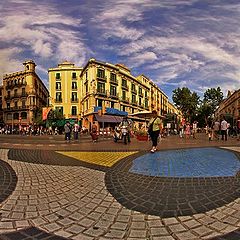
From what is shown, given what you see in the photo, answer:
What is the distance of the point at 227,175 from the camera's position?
486 cm

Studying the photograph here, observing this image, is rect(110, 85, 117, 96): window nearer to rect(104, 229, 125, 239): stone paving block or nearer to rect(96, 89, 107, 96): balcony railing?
rect(96, 89, 107, 96): balcony railing

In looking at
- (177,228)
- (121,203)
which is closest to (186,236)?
(177,228)

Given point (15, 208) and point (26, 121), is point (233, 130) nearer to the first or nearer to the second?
point (15, 208)

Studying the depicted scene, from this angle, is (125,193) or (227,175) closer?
(125,193)

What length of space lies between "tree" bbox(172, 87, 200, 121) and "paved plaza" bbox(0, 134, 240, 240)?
56.1m

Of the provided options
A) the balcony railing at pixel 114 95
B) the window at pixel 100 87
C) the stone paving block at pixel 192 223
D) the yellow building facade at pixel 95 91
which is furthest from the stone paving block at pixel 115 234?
the balcony railing at pixel 114 95

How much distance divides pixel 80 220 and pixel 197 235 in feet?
5.21

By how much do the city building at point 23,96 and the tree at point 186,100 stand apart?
3702cm

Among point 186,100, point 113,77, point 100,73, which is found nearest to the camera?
point 100,73

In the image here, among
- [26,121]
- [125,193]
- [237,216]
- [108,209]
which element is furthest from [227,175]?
[26,121]

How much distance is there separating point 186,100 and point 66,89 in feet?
106

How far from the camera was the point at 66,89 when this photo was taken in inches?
1901

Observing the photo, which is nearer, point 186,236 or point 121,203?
point 186,236

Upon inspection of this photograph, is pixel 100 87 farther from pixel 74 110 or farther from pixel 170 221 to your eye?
pixel 170 221
